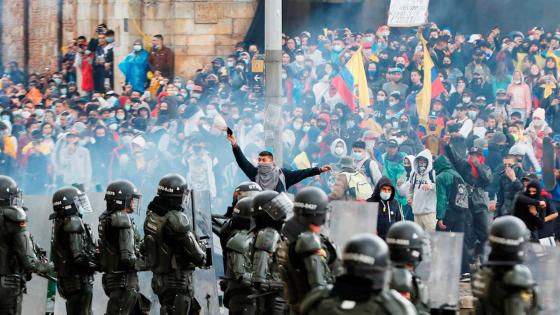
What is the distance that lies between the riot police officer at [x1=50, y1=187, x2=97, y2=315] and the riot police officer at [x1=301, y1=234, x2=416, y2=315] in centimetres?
585

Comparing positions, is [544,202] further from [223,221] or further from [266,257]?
[266,257]

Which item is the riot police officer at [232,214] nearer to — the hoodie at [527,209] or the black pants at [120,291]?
the black pants at [120,291]

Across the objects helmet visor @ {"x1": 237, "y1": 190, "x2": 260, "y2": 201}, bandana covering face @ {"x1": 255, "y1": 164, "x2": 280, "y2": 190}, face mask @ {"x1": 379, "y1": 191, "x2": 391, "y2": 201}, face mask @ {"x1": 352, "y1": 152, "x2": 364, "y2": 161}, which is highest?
face mask @ {"x1": 352, "y1": 152, "x2": 364, "y2": 161}

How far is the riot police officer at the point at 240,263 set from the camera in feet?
39.1

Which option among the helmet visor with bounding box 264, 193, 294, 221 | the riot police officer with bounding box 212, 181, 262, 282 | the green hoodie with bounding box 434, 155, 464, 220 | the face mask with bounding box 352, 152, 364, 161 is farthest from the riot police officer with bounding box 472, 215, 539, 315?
the face mask with bounding box 352, 152, 364, 161

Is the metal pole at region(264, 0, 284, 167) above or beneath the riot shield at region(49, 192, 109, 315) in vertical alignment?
above

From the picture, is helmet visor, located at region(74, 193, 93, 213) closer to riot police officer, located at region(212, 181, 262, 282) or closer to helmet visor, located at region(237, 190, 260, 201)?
riot police officer, located at region(212, 181, 262, 282)

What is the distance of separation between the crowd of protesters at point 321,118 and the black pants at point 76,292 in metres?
5.05

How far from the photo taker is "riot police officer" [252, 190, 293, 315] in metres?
10.9

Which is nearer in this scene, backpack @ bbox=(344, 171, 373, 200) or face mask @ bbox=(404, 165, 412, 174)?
backpack @ bbox=(344, 171, 373, 200)

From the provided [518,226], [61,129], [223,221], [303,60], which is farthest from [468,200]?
[518,226]

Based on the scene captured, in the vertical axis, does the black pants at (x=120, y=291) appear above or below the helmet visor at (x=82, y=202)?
below

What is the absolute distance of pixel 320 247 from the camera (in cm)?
929

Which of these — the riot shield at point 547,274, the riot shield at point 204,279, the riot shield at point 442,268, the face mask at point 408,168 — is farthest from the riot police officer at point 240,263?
the face mask at point 408,168
